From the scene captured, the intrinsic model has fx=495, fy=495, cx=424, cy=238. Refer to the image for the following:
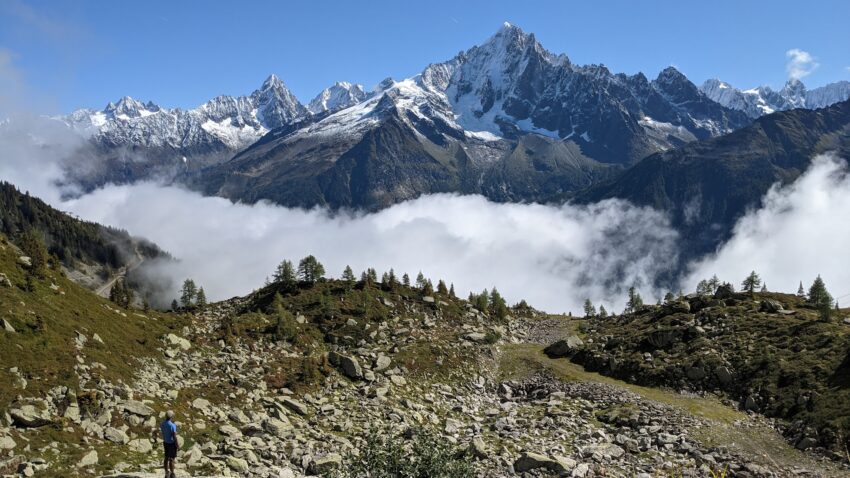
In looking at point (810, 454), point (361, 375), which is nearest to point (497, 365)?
point (361, 375)

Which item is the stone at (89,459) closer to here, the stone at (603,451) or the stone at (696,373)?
the stone at (603,451)

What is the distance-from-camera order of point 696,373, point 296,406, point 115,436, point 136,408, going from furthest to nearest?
point 696,373, point 296,406, point 136,408, point 115,436

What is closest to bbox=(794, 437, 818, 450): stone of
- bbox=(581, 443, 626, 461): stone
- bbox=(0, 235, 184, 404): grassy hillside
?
bbox=(581, 443, 626, 461): stone

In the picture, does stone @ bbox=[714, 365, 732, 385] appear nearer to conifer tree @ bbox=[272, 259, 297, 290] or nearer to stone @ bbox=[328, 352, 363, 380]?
stone @ bbox=[328, 352, 363, 380]

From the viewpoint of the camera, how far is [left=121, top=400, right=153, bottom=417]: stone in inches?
1342

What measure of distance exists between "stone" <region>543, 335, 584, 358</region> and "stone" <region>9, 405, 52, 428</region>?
226ft

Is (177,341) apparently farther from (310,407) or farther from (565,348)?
(565,348)

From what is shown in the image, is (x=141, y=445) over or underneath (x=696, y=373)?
underneath

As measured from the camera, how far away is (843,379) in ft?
158

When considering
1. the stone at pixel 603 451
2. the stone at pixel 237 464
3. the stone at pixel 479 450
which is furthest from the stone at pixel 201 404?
the stone at pixel 603 451

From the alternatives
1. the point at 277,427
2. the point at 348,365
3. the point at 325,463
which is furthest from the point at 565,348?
the point at 325,463

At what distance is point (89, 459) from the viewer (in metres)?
27.3

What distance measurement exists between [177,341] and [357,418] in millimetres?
22567

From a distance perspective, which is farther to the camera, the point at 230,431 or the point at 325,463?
the point at 230,431
